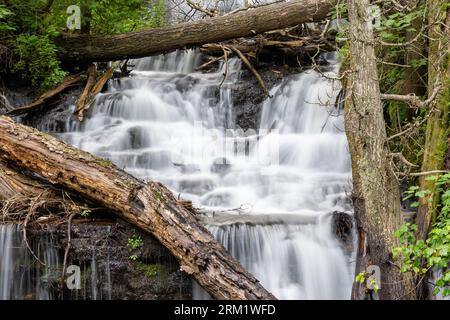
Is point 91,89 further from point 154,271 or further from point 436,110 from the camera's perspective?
point 436,110

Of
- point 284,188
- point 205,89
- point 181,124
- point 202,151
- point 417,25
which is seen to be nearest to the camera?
point 417,25

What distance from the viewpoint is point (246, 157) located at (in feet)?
27.8

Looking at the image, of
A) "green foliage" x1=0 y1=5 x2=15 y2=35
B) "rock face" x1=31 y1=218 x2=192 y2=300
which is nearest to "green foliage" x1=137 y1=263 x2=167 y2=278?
"rock face" x1=31 y1=218 x2=192 y2=300

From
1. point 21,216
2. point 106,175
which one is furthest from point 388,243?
point 21,216

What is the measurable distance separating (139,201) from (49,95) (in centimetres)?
453

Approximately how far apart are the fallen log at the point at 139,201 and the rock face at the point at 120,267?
0.27 metres

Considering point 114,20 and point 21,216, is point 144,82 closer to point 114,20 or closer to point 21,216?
point 114,20

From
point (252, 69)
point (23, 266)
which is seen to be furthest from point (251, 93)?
point (23, 266)

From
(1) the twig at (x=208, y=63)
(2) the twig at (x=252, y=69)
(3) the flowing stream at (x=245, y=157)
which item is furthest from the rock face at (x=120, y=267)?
(1) the twig at (x=208, y=63)

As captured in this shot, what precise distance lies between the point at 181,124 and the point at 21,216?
163 inches

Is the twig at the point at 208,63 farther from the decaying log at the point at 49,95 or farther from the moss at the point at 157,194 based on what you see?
the moss at the point at 157,194

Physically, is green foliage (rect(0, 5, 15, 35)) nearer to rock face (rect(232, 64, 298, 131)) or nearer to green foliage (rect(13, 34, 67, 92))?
green foliage (rect(13, 34, 67, 92))

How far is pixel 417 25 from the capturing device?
6.87 m

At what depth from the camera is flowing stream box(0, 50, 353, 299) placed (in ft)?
20.0
